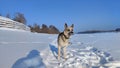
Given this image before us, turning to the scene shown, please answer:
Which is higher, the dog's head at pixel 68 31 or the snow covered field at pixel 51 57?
the dog's head at pixel 68 31

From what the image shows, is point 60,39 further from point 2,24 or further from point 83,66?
point 2,24

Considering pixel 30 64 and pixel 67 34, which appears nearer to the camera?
pixel 30 64

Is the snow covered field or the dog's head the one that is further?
the dog's head

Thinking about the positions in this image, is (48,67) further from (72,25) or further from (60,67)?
(72,25)

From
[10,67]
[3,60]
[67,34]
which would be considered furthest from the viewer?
[67,34]

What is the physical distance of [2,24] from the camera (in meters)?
27.8

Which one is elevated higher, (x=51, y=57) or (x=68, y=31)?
(x=68, y=31)

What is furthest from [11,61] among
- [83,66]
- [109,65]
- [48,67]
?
[109,65]

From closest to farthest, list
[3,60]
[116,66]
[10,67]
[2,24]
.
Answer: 1. [116,66]
2. [10,67]
3. [3,60]
4. [2,24]

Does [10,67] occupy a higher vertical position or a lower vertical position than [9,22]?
lower

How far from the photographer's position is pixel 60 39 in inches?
336

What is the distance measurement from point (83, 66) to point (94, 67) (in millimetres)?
389

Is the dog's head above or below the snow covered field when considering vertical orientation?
above

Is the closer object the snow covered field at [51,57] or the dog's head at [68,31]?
the snow covered field at [51,57]
